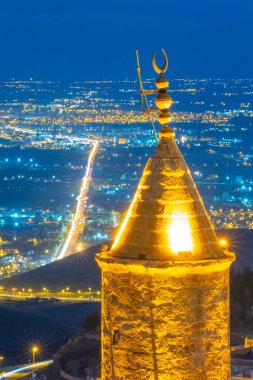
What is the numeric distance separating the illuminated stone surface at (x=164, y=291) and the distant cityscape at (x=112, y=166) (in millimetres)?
87494

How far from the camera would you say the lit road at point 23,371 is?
185ft

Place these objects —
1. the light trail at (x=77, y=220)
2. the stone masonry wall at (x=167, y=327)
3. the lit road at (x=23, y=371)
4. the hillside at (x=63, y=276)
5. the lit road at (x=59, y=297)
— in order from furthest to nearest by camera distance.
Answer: the light trail at (x=77, y=220)
the hillside at (x=63, y=276)
the lit road at (x=59, y=297)
the lit road at (x=23, y=371)
the stone masonry wall at (x=167, y=327)

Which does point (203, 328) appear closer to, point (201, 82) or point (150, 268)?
point (150, 268)

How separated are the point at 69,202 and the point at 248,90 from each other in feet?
152

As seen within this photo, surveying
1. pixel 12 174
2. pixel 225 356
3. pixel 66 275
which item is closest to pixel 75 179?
pixel 12 174

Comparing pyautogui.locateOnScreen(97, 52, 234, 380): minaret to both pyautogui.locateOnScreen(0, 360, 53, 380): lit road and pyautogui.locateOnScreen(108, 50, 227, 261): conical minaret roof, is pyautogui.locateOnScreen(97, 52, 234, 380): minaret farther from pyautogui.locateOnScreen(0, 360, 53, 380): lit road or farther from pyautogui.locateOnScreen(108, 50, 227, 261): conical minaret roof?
pyautogui.locateOnScreen(0, 360, 53, 380): lit road

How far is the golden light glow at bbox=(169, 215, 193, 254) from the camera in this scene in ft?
31.2

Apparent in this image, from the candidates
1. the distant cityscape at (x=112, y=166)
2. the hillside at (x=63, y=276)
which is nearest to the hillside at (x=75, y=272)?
the hillside at (x=63, y=276)

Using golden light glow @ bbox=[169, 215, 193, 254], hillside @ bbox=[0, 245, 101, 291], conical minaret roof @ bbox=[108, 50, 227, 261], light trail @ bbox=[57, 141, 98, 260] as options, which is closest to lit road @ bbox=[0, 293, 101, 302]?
hillside @ bbox=[0, 245, 101, 291]

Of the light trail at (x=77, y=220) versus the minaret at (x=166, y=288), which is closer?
the minaret at (x=166, y=288)

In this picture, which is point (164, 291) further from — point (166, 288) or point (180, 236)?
point (180, 236)

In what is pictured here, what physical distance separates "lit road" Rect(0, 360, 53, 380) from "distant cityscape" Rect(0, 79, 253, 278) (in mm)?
34501

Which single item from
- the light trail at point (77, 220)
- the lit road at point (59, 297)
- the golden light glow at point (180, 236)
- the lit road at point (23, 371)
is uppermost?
the light trail at point (77, 220)

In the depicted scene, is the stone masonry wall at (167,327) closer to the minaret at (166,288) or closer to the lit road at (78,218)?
the minaret at (166,288)
